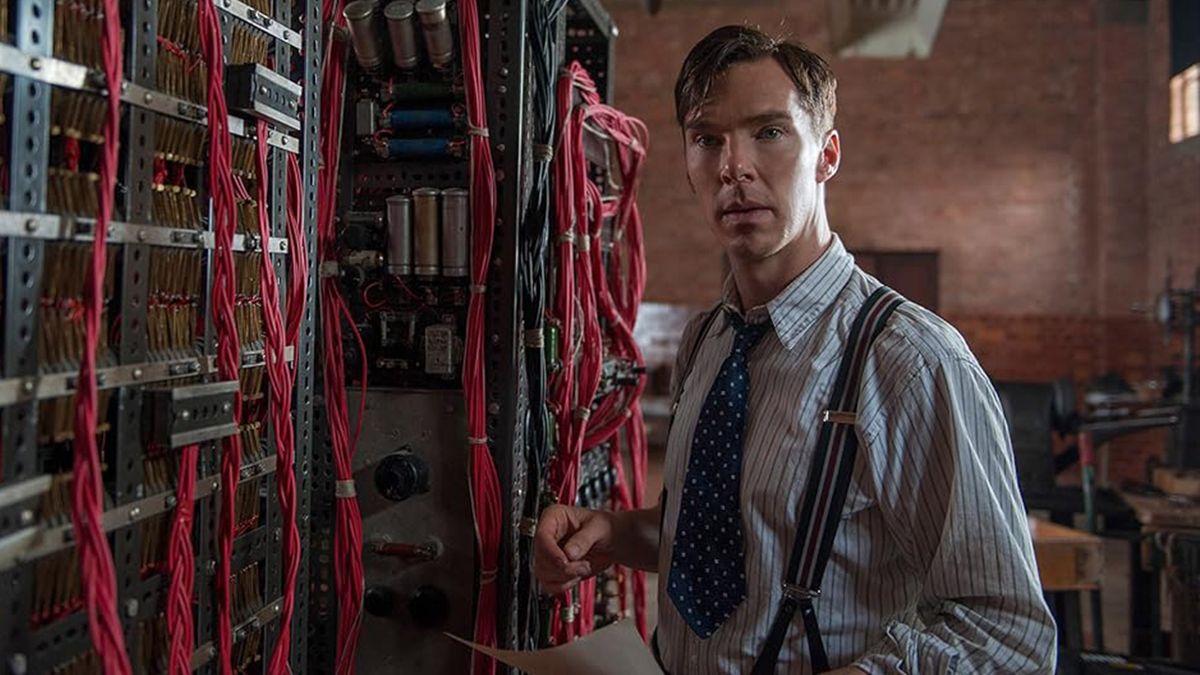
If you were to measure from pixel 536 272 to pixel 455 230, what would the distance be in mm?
152

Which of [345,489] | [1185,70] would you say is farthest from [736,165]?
[1185,70]

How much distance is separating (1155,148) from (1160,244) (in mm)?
780

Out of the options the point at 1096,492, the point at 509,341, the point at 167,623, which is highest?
the point at 509,341

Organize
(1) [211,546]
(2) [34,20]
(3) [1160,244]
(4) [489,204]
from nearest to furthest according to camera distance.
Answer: (2) [34,20] → (1) [211,546] → (4) [489,204] → (3) [1160,244]

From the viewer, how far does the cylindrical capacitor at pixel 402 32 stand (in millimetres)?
1356

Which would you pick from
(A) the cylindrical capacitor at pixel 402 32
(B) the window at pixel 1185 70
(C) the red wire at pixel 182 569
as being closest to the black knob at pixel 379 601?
(C) the red wire at pixel 182 569

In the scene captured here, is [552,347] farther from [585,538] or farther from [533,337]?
[585,538]

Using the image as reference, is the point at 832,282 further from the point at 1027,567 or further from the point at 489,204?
the point at 489,204

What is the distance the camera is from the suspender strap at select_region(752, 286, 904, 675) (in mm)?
1069

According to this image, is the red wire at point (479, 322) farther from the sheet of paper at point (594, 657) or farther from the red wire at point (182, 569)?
the red wire at point (182, 569)

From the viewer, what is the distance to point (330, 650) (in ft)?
4.87

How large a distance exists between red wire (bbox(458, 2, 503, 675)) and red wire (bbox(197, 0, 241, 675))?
39 cm

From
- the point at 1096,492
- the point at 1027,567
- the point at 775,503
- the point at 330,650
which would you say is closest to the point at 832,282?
the point at 775,503

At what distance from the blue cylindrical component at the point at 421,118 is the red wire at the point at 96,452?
0.63 metres
